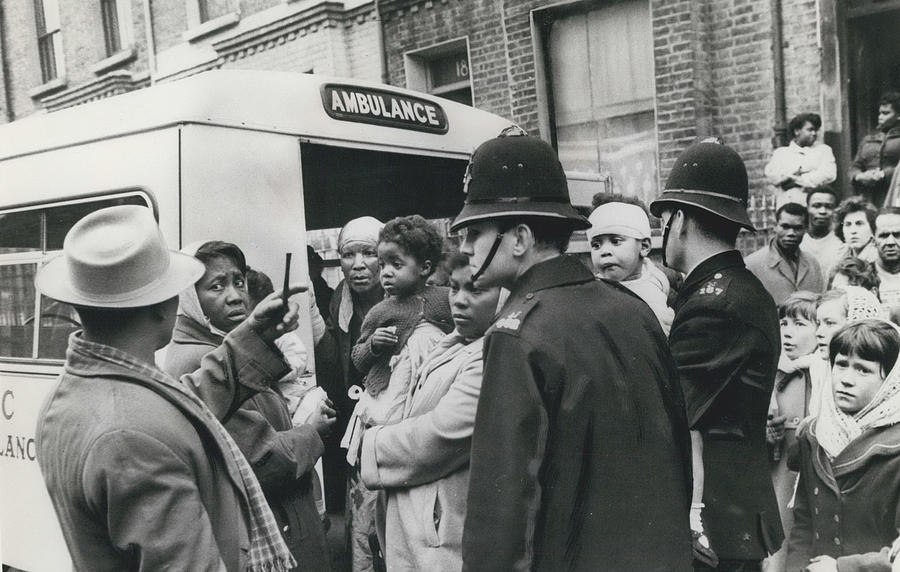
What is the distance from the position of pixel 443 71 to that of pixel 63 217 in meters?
6.08

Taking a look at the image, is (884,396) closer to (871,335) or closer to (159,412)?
(871,335)

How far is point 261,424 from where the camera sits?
2.96m

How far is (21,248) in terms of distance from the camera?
16.0 ft

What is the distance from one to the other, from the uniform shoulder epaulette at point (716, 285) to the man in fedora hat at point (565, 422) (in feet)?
2.37

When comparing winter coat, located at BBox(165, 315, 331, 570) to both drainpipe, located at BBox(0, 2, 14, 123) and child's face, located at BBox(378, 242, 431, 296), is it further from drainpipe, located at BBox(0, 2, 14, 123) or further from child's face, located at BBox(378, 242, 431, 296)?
drainpipe, located at BBox(0, 2, 14, 123)

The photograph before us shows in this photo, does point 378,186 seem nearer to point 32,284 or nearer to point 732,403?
point 32,284

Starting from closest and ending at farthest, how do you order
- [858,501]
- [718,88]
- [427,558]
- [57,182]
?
[427,558] < [858,501] < [57,182] < [718,88]

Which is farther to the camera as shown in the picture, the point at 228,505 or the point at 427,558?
the point at 427,558

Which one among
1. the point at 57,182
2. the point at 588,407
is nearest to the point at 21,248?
the point at 57,182

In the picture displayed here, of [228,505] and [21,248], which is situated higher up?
[21,248]

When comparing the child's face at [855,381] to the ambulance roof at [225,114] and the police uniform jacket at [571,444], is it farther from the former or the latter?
the ambulance roof at [225,114]

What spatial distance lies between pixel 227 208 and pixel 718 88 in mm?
4974

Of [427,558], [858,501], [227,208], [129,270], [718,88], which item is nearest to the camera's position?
[129,270]

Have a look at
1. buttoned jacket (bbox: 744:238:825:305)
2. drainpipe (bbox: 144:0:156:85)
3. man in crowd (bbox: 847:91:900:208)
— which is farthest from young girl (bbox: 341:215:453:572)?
drainpipe (bbox: 144:0:156:85)
